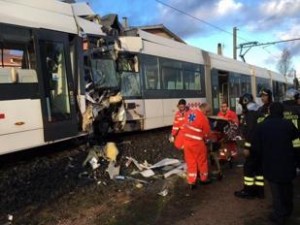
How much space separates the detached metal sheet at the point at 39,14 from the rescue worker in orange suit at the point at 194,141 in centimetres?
373

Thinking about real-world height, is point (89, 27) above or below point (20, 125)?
above

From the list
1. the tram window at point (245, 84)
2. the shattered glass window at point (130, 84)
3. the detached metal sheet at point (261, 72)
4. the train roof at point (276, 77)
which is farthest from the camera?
the train roof at point (276, 77)

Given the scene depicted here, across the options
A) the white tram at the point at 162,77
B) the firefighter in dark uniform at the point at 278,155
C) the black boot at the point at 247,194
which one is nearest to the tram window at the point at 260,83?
the white tram at the point at 162,77

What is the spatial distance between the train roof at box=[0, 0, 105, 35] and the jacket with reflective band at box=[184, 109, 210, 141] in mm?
3731

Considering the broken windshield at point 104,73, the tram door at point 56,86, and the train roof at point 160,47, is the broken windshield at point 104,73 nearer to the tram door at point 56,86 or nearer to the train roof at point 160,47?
the train roof at point 160,47

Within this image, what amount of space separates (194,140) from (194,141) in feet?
0.06

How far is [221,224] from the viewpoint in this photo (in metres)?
7.43

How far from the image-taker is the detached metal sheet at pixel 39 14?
10.1m

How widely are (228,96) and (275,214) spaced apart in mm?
21403

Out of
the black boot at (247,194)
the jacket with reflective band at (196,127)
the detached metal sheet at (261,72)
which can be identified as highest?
the detached metal sheet at (261,72)

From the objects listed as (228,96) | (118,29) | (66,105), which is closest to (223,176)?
(66,105)

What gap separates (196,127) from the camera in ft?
32.0

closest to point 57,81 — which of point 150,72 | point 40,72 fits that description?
point 40,72

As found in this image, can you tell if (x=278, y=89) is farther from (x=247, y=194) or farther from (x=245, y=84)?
(x=247, y=194)
